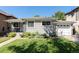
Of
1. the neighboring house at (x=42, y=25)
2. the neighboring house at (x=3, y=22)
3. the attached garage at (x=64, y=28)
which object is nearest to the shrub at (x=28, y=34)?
the neighboring house at (x=42, y=25)

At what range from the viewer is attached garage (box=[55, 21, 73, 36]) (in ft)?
44.6

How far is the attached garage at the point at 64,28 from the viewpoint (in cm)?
1360

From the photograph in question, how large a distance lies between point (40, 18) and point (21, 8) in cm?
322

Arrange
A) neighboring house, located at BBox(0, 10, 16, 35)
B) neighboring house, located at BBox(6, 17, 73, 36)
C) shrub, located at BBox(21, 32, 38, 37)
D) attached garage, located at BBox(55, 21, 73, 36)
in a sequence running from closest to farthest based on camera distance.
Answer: shrub, located at BBox(21, 32, 38, 37) < neighboring house, located at BBox(0, 10, 16, 35) < attached garage, located at BBox(55, 21, 73, 36) < neighboring house, located at BBox(6, 17, 73, 36)

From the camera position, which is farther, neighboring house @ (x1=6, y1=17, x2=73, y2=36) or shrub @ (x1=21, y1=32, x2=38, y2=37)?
neighboring house @ (x1=6, y1=17, x2=73, y2=36)

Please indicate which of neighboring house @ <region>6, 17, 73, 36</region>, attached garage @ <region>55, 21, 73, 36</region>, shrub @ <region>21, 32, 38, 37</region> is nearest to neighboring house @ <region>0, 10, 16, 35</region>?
neighboring house @ <region>6, 17, 73, 36</region>

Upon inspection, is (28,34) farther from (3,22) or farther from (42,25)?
(42,25)

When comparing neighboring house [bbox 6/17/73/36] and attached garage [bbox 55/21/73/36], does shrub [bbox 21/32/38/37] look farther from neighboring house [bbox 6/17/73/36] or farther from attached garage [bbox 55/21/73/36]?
attached garage [bbox 55/21/73/36]

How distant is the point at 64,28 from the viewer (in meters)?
14.6

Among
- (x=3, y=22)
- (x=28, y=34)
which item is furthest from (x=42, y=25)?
(x=3, y=22)

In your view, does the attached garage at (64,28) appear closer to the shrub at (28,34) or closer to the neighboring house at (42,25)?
the neighboring house at (42,25)

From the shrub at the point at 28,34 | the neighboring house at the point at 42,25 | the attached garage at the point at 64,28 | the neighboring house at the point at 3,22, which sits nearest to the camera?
the shrub at the point at 28,34

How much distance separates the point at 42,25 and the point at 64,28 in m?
2.26
